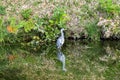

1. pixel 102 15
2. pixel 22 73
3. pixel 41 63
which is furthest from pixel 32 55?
pixel 102 15

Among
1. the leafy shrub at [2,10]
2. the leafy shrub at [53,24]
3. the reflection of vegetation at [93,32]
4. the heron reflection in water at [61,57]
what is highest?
the leafy shrub at [2,10]

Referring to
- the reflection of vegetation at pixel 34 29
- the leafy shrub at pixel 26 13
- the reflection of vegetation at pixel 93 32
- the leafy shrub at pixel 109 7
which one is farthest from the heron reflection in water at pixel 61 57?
the leafy shrub at pixel 109 7

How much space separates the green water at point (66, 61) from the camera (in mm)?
13234

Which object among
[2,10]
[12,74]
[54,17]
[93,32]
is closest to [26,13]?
[2,10]

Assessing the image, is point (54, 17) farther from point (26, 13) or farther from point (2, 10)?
point (2, 10)

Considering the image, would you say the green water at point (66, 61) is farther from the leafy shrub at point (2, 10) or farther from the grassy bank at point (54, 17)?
the leafy shrub at point (2, 10)

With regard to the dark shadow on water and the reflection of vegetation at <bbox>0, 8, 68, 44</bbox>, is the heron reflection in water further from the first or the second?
the dark shadow on water

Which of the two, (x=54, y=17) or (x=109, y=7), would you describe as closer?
(x=54, y=17)

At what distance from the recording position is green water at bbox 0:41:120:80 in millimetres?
13234

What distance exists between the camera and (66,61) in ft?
49.6

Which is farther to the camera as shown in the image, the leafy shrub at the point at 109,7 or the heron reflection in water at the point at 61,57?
the leafy shrub at the point at 109,7

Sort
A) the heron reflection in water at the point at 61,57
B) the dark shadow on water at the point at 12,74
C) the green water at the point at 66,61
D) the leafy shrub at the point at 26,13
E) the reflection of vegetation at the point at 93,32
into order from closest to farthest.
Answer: the dark shadow on water at the point at 12,74
the green water at the point at 66,61
the heron reflection in water at the point at 61,57
the reflection of vegetation at the point at 93,32
the leafy shrub at the point at 26,13

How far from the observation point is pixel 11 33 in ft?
57.6

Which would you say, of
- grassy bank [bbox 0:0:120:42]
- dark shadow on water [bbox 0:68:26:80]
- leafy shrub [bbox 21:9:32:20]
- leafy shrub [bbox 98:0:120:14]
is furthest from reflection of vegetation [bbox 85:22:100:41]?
dark shadow on water [bbox 0:68:26:80]
